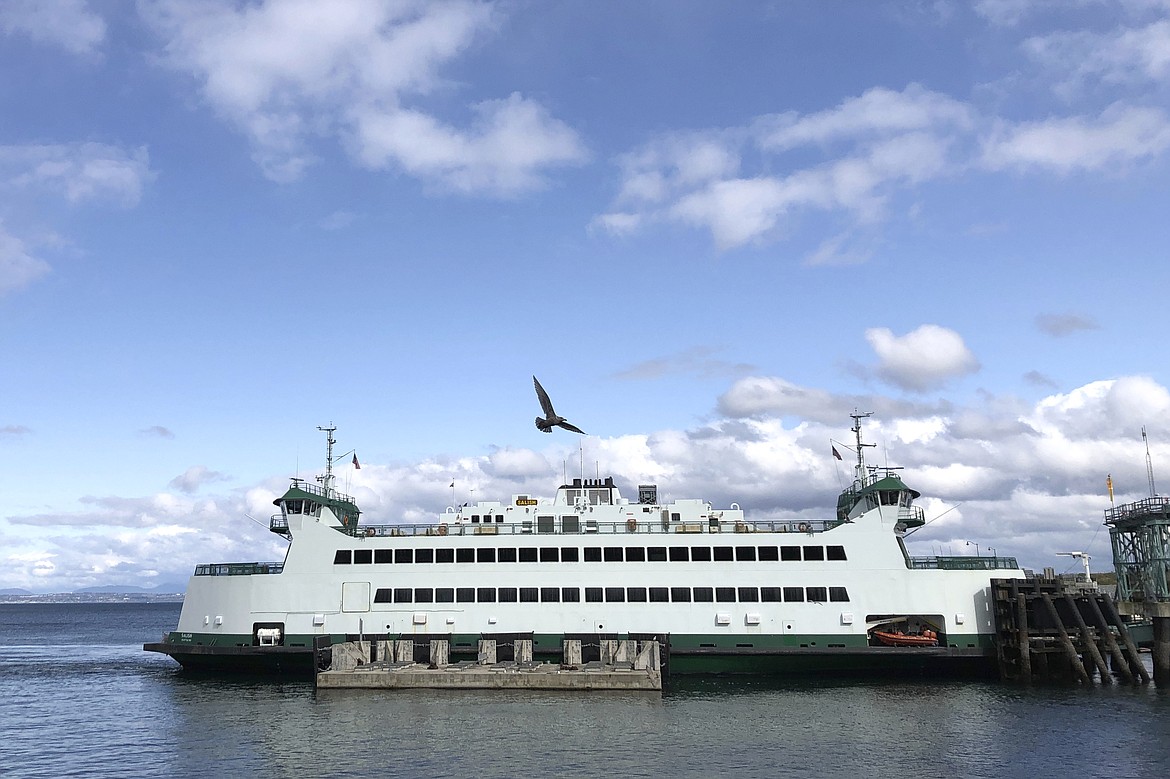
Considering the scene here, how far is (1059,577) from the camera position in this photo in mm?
35312

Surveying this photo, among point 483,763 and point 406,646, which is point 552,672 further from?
point 483,763

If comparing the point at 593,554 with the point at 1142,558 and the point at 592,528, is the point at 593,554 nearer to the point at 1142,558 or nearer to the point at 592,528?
the point at 592,528

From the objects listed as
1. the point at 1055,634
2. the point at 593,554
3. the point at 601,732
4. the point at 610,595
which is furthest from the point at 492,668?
the point at 1055,634

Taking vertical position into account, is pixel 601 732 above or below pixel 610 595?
below

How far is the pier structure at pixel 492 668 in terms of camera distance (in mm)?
32469

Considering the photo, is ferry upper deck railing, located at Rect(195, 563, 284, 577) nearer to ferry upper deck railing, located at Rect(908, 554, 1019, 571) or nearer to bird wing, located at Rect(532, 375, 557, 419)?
bird wing, located at Rect(532, 375, 557, 419)

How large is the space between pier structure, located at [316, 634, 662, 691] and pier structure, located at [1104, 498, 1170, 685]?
21.9 metres

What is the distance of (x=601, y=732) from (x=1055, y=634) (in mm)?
20147

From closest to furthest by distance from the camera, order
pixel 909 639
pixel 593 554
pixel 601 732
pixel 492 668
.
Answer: pixel 601 732
pixel 492 668
pixel 909 639
pixel 593 554

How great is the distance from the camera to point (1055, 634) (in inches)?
1325

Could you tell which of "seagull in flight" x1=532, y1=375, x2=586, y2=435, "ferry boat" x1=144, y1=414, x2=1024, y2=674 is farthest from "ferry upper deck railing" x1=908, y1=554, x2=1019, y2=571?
"seagull in flight" x1=532, y1=375, x2=586, y2=435

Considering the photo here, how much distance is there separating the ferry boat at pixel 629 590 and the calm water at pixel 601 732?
1.77 meters

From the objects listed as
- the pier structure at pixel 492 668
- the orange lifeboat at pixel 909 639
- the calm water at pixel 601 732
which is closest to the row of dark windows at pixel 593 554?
the pier structure at pixel 492 668

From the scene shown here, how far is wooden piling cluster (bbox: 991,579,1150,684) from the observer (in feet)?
109
